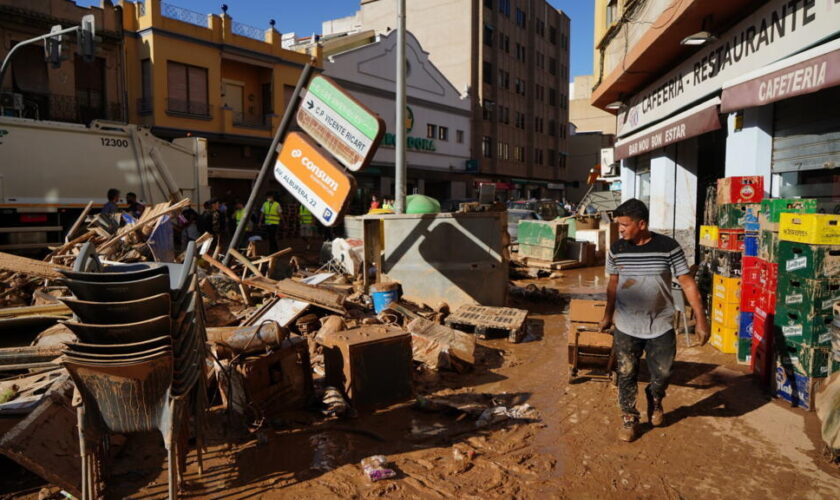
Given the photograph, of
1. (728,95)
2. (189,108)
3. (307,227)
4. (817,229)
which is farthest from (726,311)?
(189,108)

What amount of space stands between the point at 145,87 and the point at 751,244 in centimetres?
2252

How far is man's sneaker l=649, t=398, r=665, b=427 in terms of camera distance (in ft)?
15.1

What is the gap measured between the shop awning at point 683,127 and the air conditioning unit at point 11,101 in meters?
18.7

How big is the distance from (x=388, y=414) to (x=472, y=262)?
4.13m

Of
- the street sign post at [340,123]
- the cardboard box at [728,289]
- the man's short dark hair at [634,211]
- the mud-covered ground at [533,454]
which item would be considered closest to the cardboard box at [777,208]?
the cardboard box at [728,289]

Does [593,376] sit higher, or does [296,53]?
[296,53]

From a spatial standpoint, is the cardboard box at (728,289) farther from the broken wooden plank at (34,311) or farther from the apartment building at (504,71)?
the apartment building at (504,71)

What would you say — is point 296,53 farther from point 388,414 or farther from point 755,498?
point 755,498

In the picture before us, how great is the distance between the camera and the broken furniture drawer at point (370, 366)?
506 centimetres

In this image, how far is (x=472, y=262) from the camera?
8734 millimetres

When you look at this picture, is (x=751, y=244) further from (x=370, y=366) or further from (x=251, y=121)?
(x=251, y=121)

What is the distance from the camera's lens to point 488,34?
4388 centimetres

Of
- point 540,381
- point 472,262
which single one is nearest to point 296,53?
point 472,262

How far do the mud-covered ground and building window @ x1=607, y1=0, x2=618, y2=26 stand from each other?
12.8 metres
